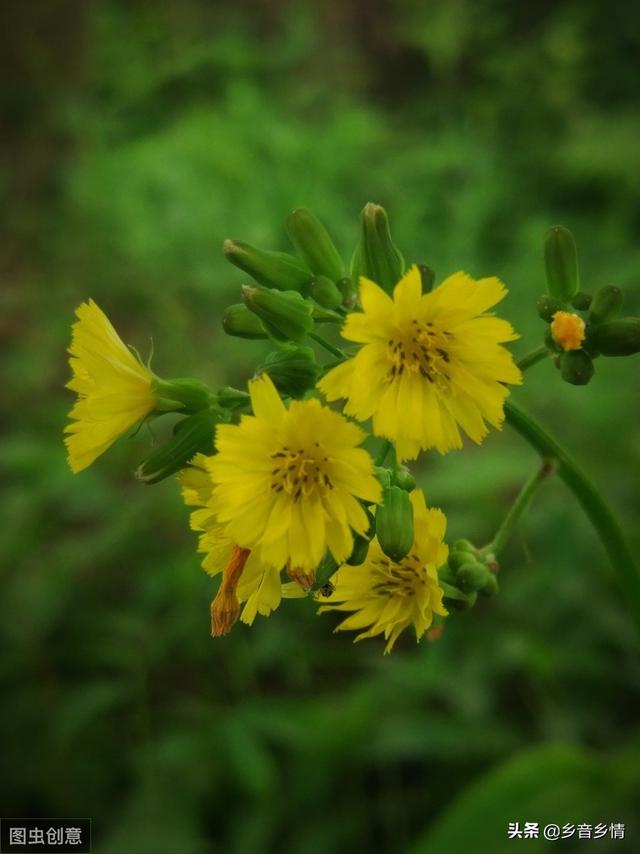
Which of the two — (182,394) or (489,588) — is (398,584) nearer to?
(489,588)

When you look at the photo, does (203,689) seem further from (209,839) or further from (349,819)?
(349,819)

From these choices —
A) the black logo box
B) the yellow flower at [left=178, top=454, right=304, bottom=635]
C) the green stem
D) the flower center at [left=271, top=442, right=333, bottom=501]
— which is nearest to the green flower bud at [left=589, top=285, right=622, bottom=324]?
the green stem

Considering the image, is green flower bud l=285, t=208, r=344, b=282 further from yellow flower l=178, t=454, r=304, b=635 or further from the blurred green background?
the blurred green background

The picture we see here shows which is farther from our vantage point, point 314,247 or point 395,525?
point 314,247

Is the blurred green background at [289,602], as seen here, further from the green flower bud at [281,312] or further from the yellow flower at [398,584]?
the green flower bud at [281,312]

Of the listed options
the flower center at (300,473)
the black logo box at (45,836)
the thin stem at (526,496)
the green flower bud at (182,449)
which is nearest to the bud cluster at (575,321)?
the thin stem at (526,496)

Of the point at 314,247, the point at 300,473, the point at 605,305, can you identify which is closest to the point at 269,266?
the point at 314,247

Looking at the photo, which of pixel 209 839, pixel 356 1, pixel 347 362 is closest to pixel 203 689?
pixel 209 839

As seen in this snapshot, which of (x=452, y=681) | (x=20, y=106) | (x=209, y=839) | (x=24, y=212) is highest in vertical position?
(x=20, y=106)
